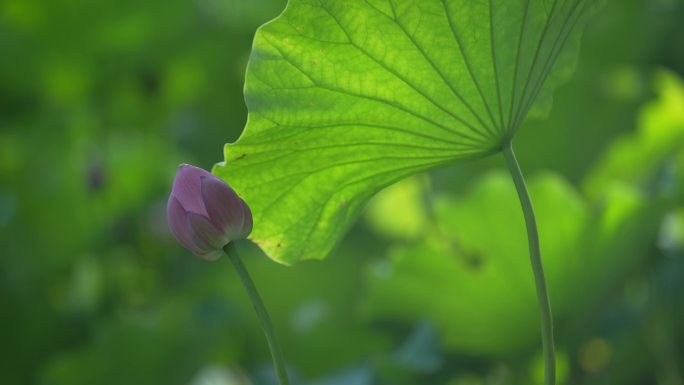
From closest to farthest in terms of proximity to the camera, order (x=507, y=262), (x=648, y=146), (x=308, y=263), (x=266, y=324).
→ (x=266, y=324)
(x=507, y=262)
(x=648, y=146)
(x=308, y=263)

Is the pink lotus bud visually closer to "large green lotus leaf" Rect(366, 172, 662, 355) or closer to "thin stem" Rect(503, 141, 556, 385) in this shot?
"thin stem" Rect(503, 141, 556, 385)

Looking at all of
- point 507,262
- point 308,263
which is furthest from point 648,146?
point 308,263

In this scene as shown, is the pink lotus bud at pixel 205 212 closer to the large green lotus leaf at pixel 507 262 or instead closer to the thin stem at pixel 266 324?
the thin stem at pixel 266 324

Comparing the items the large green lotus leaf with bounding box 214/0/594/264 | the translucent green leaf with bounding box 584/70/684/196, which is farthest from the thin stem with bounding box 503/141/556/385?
the translucent green leaf with bounding box 584/70/684/196

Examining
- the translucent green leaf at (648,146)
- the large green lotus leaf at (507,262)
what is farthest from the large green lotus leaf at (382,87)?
the translucent green leaf at (648,146)

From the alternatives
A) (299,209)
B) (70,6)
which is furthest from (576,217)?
(70,6)

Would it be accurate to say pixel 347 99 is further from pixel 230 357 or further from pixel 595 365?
pixel 230 357

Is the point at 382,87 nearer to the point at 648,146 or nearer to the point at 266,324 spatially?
the point at 266,324
